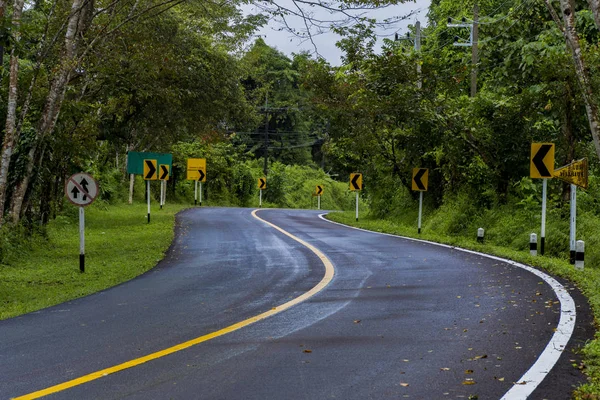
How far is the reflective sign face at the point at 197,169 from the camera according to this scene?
3975 cm

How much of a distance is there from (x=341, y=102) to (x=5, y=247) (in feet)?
43.9

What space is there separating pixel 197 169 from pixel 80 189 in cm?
2727

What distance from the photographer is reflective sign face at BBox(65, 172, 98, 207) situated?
1330cm

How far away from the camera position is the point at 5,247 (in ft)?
49.5

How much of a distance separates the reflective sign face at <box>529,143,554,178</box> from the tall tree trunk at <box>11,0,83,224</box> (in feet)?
34.6

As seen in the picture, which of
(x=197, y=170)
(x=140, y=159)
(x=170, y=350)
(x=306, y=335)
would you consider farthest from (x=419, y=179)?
(x=197, y=170)

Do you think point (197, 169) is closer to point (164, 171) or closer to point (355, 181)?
point (164, 171)

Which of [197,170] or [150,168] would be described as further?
[197,170]

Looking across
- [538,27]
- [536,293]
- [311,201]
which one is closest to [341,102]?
[538,27]

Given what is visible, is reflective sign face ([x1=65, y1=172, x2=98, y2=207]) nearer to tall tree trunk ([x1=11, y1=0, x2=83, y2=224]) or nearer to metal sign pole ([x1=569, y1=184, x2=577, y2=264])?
tall tree trunk ([x1=11, y1=0, x2=83, y2=224])

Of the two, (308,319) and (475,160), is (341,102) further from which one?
(308,319)

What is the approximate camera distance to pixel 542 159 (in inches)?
569

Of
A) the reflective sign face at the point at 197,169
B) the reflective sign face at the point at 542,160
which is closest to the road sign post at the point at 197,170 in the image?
the reflective sign face at the point at 197,169

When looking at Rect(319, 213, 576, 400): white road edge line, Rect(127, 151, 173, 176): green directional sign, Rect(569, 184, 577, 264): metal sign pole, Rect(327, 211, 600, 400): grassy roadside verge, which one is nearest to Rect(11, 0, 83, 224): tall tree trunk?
Rect(327, 211, 600, 400): grassy roadside verge
